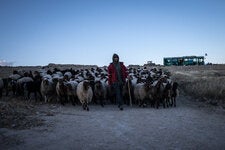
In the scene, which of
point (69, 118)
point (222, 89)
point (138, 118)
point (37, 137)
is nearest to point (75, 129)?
point (37, 137)

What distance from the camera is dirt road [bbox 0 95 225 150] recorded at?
7.01 m

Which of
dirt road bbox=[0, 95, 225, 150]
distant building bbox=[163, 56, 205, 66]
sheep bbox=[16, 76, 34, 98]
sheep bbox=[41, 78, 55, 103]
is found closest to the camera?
dirt road bbox=[0, 95, 225, 150]

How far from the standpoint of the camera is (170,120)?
1012 centimetres

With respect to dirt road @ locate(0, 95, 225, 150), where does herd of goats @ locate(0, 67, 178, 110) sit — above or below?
Answer: above

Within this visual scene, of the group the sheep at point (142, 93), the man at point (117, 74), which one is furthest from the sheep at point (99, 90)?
the sheep at point (142, 93)

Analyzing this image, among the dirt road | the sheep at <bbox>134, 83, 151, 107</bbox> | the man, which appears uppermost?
the man

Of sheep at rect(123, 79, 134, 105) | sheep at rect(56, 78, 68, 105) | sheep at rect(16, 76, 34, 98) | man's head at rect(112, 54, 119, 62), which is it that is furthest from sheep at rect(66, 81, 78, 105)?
sheep at rect(16, 76, 34, 98)

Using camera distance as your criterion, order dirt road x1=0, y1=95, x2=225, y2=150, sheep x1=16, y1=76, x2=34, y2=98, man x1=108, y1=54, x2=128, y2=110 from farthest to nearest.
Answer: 1. sheep x1=16, y1=76, x2=34, y2=98
2. man x1=108, y1=54, x2=128, y2=110
3. dirt road x1=0, y1=95, x2=225, y2=150

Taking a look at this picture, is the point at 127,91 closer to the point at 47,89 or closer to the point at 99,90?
the point at 99,90

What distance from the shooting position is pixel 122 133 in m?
8.16

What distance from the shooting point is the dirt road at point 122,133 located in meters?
7.01

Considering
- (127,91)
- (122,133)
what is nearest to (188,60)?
(127,91)

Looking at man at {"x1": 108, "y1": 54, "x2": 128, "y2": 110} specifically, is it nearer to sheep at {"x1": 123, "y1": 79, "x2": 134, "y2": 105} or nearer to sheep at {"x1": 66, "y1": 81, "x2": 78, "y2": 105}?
sheep at {"x1": 123, "y1": 79, "x2": 134, "y2": 105}

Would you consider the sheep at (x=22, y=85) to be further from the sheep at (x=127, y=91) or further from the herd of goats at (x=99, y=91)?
the sheep at (x=127, y=91)
